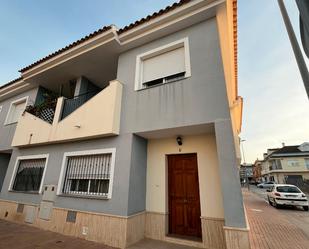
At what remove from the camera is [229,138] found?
455cm

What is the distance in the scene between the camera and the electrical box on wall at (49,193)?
270 inches

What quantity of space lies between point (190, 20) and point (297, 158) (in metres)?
46.5

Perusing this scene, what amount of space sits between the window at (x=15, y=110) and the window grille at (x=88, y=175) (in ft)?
22.0

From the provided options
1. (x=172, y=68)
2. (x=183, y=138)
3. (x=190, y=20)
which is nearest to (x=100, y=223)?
(x=183, y=138)

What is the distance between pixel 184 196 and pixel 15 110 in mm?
12365

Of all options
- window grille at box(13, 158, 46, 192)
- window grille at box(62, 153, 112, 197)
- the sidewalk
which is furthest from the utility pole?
window grille at box(13, 158, 46, 192)

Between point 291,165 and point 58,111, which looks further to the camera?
point 291,165

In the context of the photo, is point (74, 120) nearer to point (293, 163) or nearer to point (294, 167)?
point (294, 167)

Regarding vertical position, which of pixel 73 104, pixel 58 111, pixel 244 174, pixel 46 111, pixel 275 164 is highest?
pixel 275 164

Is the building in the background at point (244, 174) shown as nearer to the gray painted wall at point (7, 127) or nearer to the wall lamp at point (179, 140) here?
the wall lamp at point (179, 140)

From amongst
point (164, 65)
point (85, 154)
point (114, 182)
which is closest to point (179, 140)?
point (114, 182)

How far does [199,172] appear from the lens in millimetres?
5750

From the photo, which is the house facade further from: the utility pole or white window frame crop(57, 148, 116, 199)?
the utility pole

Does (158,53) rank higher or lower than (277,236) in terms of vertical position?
higher
